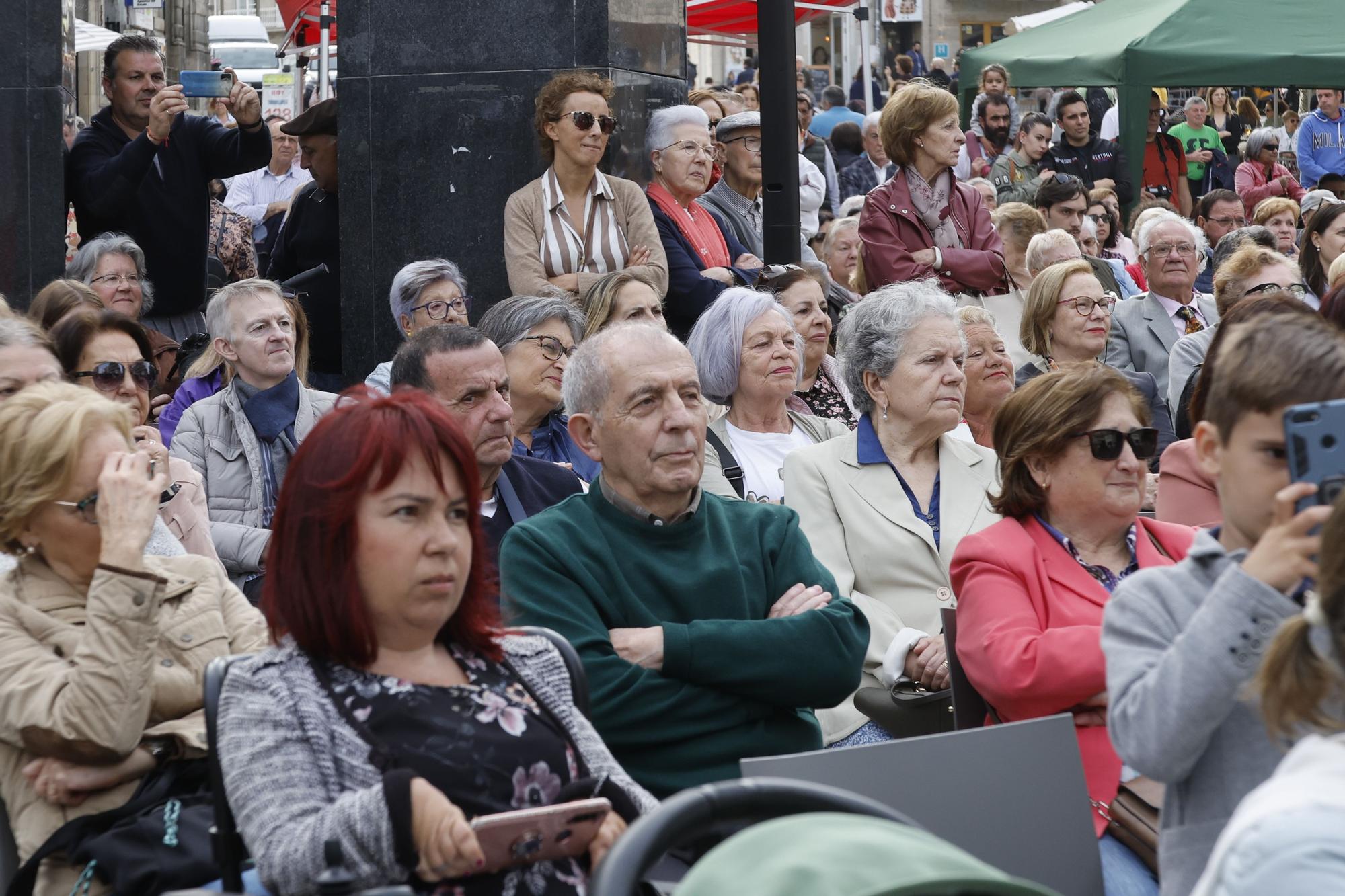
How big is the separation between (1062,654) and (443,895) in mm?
1589

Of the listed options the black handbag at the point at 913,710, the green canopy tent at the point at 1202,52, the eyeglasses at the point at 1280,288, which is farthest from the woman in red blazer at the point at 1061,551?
the green canopy tent at the point at 1202,52

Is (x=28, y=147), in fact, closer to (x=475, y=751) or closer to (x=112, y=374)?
(x=112, y=374)

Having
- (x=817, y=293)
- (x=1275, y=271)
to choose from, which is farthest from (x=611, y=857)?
(x=1275, y=271)

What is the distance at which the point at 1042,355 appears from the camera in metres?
7.47

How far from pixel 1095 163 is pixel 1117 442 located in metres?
11.3

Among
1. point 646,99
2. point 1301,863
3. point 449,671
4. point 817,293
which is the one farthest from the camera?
point 646,99

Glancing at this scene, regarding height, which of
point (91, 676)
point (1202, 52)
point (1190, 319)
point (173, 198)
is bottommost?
point (91, 676)

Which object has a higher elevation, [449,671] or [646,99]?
[646,99]

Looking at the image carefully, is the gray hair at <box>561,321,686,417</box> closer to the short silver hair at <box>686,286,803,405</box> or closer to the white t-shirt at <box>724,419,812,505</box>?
the white t-shirt at <box>724,419,812,505</box>

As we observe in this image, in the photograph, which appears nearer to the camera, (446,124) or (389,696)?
(389,696)

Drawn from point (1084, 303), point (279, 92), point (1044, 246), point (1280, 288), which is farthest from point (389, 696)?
point (279, 92)

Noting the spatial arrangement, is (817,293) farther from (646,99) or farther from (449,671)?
(449,671)

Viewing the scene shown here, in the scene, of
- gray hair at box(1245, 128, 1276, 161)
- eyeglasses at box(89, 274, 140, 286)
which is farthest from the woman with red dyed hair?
gray hair at box(1245, 128, 1276, 161)

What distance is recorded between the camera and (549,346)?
6.14 metres
